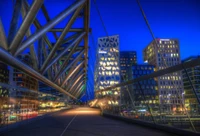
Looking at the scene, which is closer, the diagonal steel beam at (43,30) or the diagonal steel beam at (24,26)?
the diagonal steel beam at (24,26)

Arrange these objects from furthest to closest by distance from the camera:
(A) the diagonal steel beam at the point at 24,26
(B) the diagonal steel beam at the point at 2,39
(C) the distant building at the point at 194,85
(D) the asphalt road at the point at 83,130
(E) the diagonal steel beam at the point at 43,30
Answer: (D) the asphalt road at the point at 83,130 < (C) the distant building at the point at 194,85 < (E) the diagonal steel beam at the point at 43,30 < (A) the diagonal steel beam at the point at 24,26 < (B) the diagonal steel beam at the point at 2,39

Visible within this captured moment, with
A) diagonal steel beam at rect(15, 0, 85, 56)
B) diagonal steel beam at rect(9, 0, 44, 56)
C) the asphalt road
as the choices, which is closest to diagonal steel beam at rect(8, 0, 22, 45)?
diagonal steel beam at rect(9, 0, 44, 56)

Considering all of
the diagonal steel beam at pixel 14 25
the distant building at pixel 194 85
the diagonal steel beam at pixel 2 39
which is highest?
the diagonal steel beam at pixel 14 25

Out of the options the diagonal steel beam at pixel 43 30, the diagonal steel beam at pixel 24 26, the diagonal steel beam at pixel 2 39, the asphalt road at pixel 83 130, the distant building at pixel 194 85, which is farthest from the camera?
the asphalt road at pixel 83 130

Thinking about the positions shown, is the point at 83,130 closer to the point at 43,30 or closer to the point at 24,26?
the point at 43,30

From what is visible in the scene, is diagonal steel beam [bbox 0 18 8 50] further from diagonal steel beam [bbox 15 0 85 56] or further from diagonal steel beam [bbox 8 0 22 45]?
diagonal steel beam [bbox 15 0 85 56]

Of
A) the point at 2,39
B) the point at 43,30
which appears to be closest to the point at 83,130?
the point at 43,30

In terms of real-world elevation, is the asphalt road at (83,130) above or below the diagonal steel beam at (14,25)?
below

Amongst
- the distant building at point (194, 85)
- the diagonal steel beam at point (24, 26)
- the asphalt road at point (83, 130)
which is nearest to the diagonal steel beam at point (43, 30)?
the diagonal steel beam at point (24, 26)

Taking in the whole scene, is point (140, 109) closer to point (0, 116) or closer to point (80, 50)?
point (0, 116)

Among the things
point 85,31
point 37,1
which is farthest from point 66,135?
point 85,31

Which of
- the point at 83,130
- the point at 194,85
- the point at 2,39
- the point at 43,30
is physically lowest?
the point at 83,130

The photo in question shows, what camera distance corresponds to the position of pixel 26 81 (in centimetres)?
13862

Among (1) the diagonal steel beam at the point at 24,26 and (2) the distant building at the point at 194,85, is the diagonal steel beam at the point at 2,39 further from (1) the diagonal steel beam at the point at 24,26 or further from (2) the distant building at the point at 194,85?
(2) the distant building at the point at 194,85
